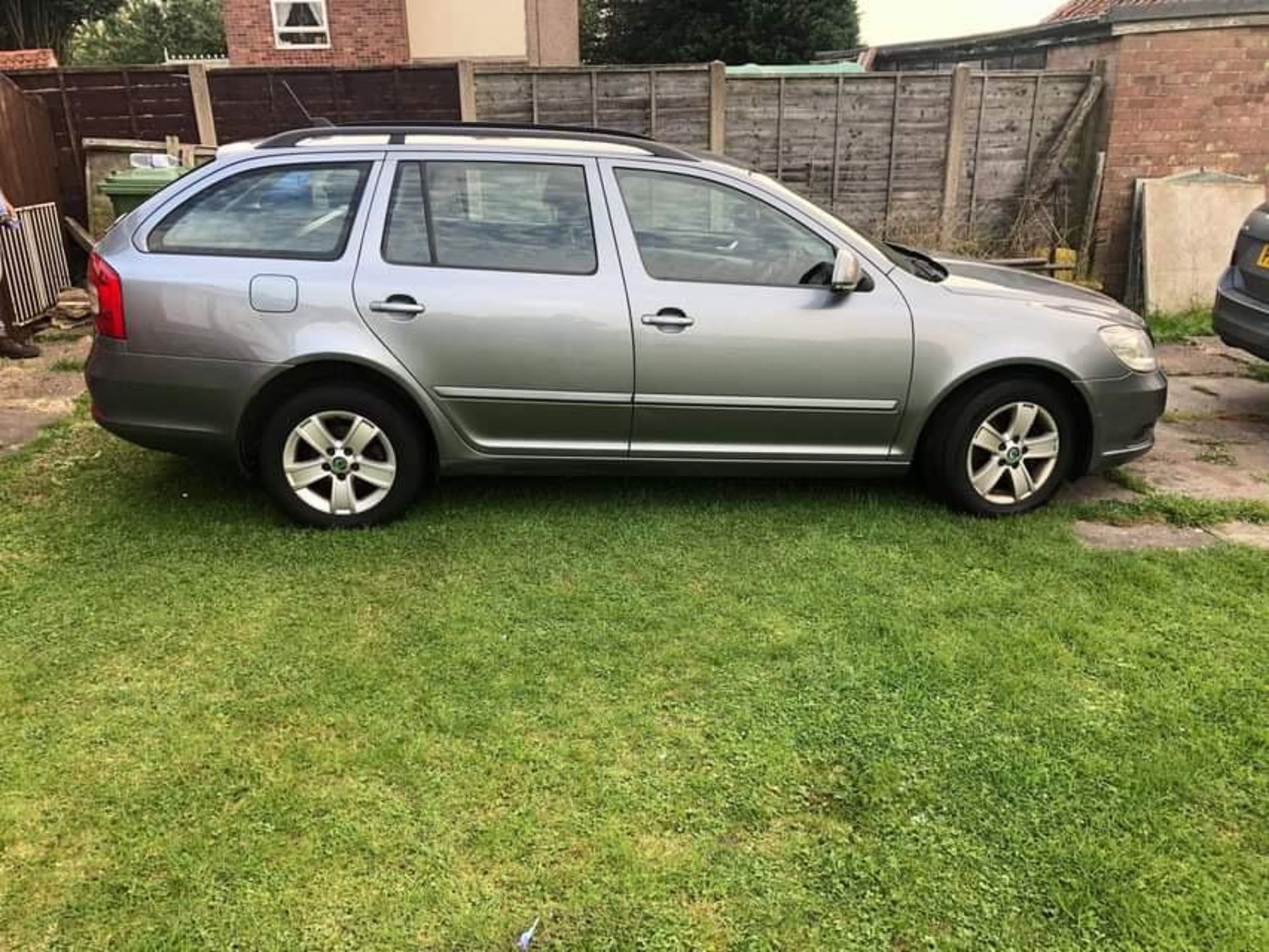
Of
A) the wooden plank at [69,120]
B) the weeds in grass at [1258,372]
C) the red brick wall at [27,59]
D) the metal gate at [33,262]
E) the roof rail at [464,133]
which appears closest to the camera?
the roof rail at [464,133]

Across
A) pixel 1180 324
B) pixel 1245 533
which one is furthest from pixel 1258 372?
pixel 1245 533

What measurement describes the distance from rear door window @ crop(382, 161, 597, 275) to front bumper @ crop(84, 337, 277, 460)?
34.0 inches

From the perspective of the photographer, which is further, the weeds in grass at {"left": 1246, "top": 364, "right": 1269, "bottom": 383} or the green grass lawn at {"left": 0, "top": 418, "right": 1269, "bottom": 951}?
the weeds in grass at {"left": 1246, "top": 364, "right": 1269, "bottom": 383}

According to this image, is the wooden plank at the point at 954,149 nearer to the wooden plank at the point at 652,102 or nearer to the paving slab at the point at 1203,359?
the paving slab at the point at 1203,359

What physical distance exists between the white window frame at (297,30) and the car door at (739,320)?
1614 centimetres

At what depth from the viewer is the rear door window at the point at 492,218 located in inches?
166

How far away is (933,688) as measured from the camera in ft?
10.5

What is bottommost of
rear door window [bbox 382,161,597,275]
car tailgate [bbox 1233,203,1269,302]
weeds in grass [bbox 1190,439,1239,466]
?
weeds in grass [bbox 1190,439,1239,466]

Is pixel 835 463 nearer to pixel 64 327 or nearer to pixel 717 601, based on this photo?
pixel 717 601

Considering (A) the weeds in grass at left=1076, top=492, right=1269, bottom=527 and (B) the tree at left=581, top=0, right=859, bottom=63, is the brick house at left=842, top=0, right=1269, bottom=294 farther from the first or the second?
(B) the tree at left=581, top=0, right=859, bottom=63

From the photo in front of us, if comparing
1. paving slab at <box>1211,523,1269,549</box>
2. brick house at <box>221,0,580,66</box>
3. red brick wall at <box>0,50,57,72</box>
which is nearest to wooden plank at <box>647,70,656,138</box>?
paving slab at <box>1211,523,1269,549</box>

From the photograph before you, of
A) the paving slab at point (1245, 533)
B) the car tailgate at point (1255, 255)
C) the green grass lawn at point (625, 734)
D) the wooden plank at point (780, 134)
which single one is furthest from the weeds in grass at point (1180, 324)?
the green grass lawn at point (625, 734)

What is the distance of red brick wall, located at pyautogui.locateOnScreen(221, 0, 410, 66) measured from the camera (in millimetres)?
17484

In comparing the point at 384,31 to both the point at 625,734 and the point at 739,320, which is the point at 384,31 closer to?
the point at 739,320
